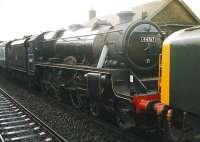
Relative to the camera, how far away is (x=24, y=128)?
10.1 meters

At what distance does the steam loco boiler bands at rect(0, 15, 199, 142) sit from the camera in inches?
239

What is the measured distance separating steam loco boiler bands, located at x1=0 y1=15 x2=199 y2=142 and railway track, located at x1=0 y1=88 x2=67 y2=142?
66.2 inches

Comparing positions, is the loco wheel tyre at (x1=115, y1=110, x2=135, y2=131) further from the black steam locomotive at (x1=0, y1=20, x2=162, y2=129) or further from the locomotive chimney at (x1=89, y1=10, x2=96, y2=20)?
the locomotive chimney at (x1=89, y1=10, x2=96, y2=20)

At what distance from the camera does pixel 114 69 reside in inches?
366

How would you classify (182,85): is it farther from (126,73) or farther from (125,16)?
(125,16)

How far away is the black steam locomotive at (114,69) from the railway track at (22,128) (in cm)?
168

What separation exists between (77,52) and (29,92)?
6.12 m

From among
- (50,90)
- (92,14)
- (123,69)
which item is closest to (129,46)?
(123,69)

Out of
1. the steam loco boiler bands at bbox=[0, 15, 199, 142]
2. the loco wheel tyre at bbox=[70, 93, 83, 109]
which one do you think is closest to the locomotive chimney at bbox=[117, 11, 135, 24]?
the steam loco boiler bands at bbox=[0, 15, 199, 142]

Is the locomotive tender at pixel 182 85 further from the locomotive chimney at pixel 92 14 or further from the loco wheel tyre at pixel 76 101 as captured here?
the locomotive chimney at pixel 92 14

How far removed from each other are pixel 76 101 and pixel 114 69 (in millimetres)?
4113

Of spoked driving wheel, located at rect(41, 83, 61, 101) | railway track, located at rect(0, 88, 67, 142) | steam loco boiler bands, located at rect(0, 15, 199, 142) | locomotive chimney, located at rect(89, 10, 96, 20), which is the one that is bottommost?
railway track, located at rect(0, 88, 67, 142)

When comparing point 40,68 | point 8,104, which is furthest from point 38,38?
point 8,104

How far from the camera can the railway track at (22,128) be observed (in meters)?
8.91
